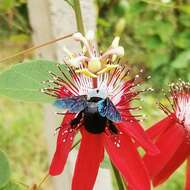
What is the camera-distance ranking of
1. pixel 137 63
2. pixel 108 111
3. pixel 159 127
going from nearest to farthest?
1. pixel 108 111
2. pixel 159 127
3. pixel 137 63

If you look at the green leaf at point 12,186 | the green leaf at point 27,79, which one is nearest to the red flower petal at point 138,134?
the green leaf at point 27,79

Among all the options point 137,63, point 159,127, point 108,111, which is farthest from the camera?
point 137,63

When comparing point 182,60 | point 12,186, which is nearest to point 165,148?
point 12,186

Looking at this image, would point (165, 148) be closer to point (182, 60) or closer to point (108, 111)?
point (108, 111)

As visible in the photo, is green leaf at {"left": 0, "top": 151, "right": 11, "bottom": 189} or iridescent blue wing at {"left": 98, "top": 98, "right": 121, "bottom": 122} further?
green leaf at {"left": 0, "top": 151, "right": 11, "bottom": 189}

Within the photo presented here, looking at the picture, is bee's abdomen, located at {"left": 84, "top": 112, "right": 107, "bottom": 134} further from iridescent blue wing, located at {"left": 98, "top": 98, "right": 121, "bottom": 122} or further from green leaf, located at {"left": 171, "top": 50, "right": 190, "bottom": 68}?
green leaf, located at {"left": 171, "top": 50, "right": 190, "bottom": 68}

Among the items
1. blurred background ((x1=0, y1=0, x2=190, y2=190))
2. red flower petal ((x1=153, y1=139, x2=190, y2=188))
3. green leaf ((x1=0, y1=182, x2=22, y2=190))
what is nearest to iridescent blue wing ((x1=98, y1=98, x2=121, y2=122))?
red flower petal ((x1=153, y1=139, x2=190, y2=188))

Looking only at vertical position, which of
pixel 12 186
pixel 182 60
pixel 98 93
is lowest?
pixel 12 186

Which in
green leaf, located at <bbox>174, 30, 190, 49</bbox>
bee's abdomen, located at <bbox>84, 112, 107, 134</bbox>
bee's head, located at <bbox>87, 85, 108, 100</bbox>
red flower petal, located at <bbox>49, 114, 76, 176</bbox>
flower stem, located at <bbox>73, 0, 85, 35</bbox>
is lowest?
red flower petal, located at <bbox>49, 114, 76, 176</bbox>
